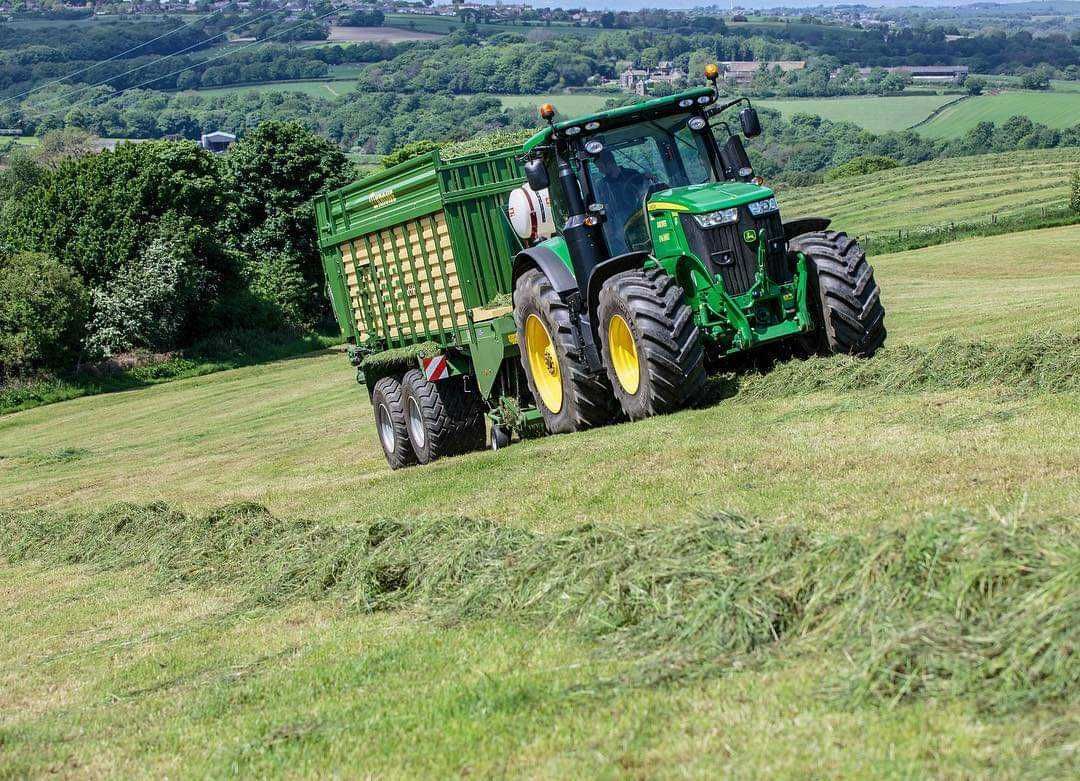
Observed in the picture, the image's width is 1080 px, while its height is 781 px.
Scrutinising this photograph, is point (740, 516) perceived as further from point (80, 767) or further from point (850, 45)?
point (850, 45)

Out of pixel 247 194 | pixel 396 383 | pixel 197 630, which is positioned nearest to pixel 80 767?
pixel 197 630

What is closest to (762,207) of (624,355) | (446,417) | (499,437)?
(624,355)

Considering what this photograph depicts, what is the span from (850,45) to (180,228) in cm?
12268

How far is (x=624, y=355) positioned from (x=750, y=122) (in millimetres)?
2533

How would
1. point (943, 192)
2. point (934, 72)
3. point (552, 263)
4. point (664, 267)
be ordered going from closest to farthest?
1. point (664, 267)
2. point (552, 263)
3. point (943, 192)
4. point (934, 72)

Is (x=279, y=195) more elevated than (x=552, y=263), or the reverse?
(x=279, y=195)

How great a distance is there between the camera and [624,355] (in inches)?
507

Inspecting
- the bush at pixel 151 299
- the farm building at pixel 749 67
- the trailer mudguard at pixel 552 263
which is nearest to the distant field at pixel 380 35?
the farm building at pixel 749 67

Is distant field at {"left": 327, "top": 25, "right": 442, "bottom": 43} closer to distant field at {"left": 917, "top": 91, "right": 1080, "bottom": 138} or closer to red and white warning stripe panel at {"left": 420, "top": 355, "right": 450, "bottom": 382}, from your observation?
distant field at {"left": 917, "top": 91, "right": 1080, "bottom": 138}

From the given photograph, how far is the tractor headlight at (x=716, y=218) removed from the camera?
12281mm

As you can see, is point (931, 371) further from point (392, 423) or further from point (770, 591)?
point (392, 423)

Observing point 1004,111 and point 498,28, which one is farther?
point 498,28

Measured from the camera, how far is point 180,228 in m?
51.9

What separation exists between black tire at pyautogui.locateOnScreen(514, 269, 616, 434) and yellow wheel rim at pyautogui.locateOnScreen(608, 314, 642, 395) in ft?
1.20
